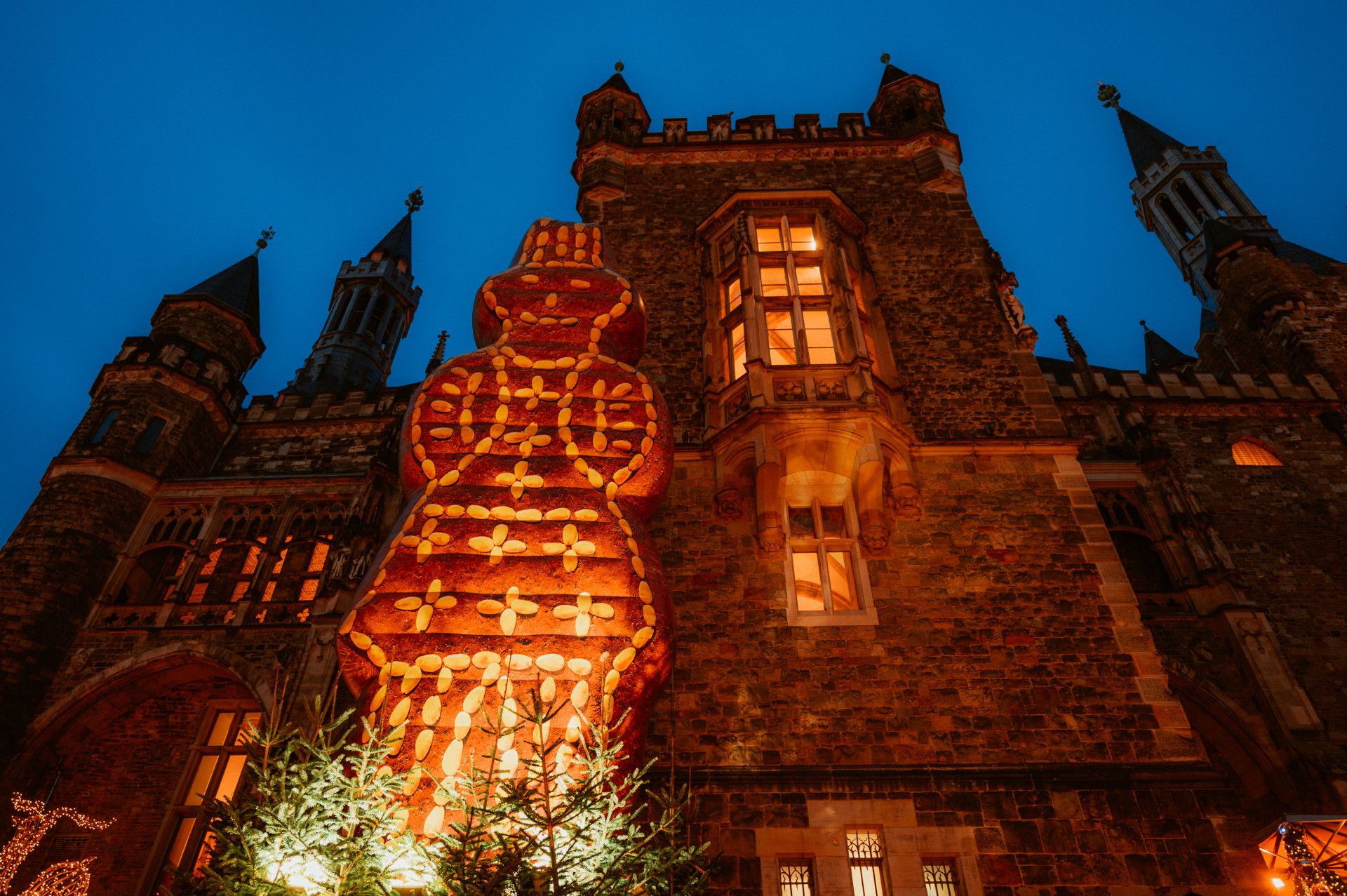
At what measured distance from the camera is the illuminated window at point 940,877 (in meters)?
6.47

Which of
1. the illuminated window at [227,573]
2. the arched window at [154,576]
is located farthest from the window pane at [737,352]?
the arched window at [154,576]

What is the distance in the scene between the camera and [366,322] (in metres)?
31.2

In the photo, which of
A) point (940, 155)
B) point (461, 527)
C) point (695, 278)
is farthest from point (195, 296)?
point (461, 527)

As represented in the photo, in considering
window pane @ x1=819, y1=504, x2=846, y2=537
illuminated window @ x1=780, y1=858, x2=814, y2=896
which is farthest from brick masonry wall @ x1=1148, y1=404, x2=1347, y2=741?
illuminated window @ x1=780, y1=858, x2=814, y2=896

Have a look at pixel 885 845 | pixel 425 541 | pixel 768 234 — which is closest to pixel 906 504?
pixel 885 845

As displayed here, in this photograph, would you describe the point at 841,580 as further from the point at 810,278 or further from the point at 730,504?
the point at 810,278

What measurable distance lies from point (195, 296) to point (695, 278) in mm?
15635

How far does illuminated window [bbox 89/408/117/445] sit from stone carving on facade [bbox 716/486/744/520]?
14531 millimetres

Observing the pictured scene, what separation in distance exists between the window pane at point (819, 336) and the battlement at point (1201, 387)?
9535 mm

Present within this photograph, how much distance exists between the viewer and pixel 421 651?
3482mm

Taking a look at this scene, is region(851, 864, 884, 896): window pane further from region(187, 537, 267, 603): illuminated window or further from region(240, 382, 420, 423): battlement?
region(240, 382, 420, 423): battlement

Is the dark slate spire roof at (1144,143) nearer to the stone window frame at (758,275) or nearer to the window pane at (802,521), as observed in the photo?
the stone window frame at (758,275)

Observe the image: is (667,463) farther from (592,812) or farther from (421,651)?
(592,812)

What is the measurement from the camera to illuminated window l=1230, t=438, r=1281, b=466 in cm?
1622
